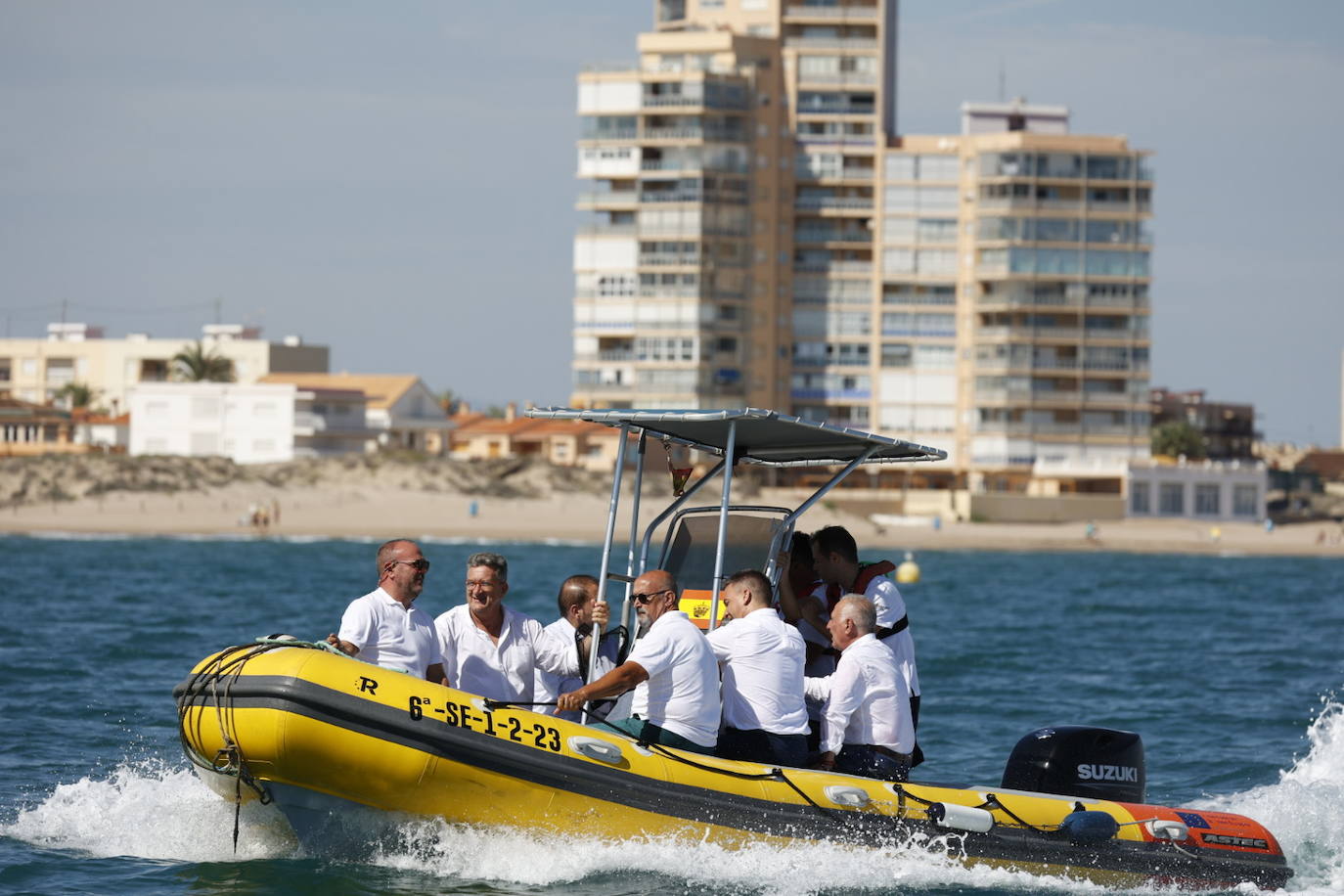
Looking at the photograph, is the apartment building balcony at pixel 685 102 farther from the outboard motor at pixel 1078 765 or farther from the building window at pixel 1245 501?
the outboard motor at pixel 1078 765

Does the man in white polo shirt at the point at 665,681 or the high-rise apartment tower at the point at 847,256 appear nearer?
the man in white polo shirt at the point at 665,681

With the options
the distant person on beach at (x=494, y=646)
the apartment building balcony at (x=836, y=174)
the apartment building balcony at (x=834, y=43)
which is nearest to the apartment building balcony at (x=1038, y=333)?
the apartment building balcony at (x=836, y=174)

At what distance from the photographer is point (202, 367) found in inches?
3433

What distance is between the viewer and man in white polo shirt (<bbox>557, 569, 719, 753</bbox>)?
29.5 ft

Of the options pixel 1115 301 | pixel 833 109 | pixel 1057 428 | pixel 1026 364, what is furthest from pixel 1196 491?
pixel 833 109

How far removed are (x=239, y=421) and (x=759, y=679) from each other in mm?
69268

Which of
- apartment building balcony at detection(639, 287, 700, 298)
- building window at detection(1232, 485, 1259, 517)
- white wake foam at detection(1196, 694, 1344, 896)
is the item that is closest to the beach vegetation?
building window at detection(1232, 485, 1259, 517)

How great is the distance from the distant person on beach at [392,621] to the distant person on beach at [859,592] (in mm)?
2197

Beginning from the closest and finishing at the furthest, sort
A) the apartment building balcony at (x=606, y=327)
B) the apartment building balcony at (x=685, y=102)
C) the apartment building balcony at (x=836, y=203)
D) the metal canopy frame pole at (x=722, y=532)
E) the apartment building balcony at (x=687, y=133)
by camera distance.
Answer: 1. the metal canopy frame pole at (x=722, y=532)
2. the apartment building balcony at (x=685, y=102)
3. the apartment building balcony at (x=687, y=133)
4. the apartment building balcony at (x=606, y=327)
5. the apartment building balcony at (x=836, y=203)

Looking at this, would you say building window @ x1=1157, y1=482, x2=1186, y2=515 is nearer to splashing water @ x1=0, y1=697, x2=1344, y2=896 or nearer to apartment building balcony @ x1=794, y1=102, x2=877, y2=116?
apartment building balcony @ x1=794, y1=102, x2=877, y2=116

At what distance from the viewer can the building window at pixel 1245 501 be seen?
77812 millimetres

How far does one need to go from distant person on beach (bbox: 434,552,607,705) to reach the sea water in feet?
3.00

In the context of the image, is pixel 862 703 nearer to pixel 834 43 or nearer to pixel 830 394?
pixel 830 394

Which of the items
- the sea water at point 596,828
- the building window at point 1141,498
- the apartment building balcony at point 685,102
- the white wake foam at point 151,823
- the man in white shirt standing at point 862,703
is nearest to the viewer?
the sea water at point 596,828
